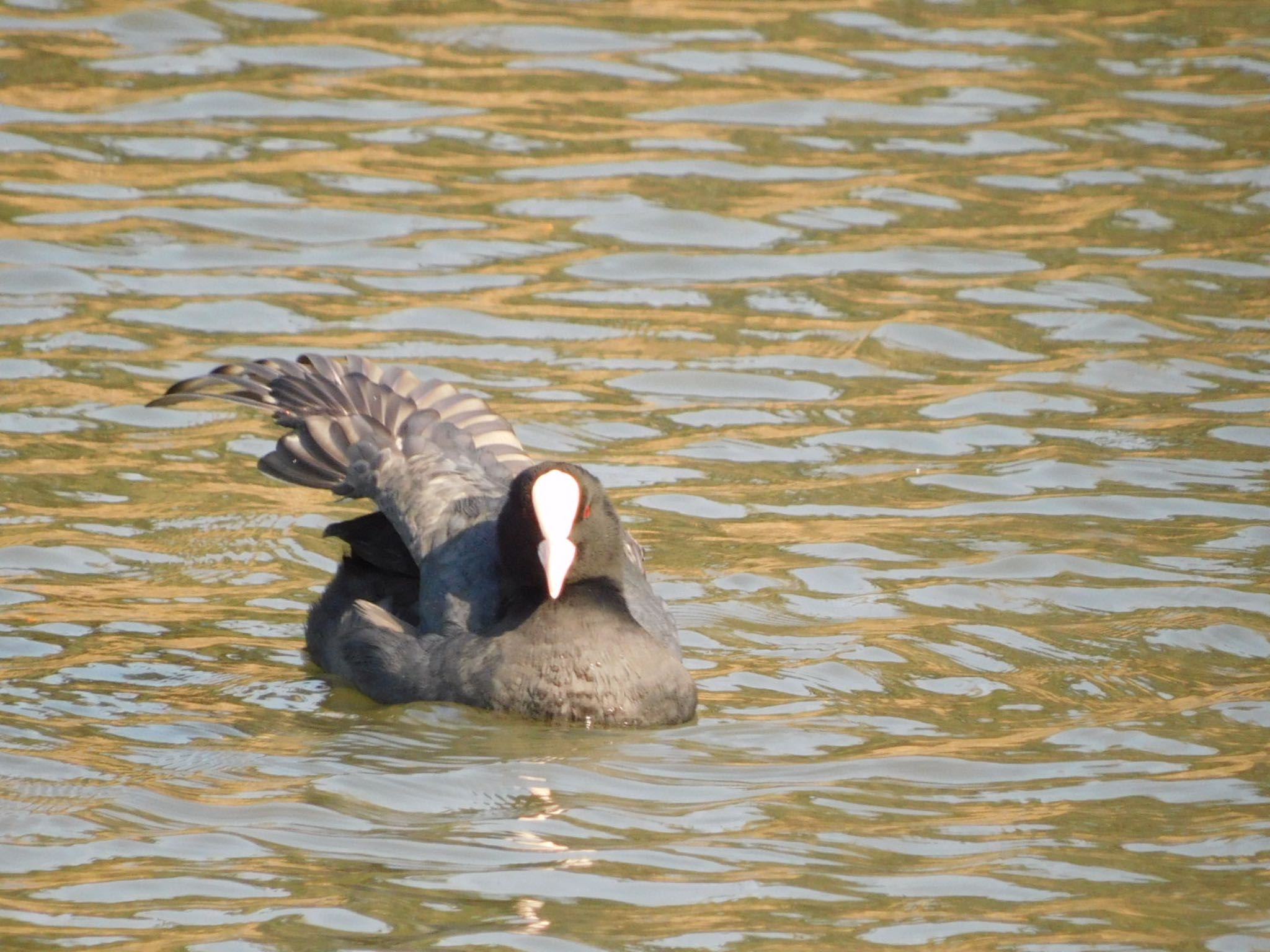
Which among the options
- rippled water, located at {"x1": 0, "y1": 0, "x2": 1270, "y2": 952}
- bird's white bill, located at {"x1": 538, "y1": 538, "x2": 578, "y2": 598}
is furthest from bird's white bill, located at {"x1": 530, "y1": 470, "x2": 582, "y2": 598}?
rippled water, located at {"x1": 0, "y1": 0, "x2": 1270, "y2": 952}

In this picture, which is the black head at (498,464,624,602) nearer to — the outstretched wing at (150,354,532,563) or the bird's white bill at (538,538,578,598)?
the bird's white bill at (538,538,578,598)

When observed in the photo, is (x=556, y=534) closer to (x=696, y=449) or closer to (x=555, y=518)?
(x=555, y=518)

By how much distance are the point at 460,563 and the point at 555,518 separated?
0.58 meters

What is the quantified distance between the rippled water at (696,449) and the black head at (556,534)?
0.48m

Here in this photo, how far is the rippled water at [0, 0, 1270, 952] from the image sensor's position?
17.1 ft

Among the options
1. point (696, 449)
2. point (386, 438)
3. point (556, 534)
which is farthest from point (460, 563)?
point (696, 449)

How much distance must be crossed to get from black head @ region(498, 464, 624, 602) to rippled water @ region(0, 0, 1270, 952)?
18.7 inches

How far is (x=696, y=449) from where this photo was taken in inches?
354

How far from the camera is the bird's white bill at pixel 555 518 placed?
20.6 feet

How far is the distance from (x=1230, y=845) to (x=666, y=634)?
201 centimetres

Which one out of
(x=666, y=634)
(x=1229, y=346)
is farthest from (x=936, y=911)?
(x=1229, y=346)

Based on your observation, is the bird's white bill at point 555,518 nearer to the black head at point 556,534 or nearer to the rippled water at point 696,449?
the black head at point 556,534

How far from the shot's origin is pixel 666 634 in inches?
264

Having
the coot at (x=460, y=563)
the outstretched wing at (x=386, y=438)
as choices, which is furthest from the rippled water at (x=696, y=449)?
the outstretched wing at (x=386, y=438)
